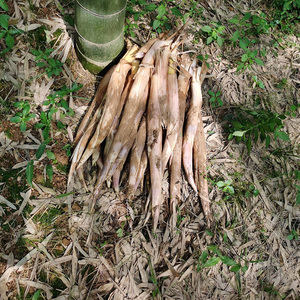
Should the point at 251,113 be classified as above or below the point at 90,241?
above

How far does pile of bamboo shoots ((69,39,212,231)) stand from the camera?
1867mm

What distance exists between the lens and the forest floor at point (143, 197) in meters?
1.74

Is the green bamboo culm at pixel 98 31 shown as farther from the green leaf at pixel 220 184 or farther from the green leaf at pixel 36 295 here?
the green leaf at pixel 36 295

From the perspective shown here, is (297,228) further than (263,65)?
No

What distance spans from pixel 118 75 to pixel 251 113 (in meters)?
1.11

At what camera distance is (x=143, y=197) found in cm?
195

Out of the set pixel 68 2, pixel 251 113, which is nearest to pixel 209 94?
pixel 251 113

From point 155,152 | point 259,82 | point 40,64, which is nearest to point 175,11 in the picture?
point 259,82

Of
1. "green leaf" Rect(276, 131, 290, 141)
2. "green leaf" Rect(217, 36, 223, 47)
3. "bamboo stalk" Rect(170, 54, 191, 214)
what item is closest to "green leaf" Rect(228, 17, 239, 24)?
"green leaf" Rect(217, 36, 223, 47)

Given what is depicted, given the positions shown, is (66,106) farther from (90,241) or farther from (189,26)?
(189,26)

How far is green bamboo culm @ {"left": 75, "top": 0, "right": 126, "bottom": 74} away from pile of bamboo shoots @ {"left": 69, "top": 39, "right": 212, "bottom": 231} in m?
0.14

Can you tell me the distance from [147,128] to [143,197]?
1.56ft

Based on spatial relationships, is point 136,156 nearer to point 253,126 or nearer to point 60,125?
point 60,125

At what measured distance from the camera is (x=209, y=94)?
7.76 ft
